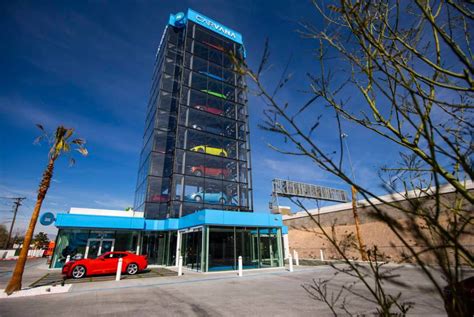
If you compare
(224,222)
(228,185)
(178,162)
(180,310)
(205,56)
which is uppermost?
(205,56)

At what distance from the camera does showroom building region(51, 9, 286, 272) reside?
17.9m

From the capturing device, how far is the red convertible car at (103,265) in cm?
1327

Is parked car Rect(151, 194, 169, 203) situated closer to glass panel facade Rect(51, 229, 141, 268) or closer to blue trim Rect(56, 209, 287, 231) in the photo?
blue trim Rect(56, 209, 287, 231)

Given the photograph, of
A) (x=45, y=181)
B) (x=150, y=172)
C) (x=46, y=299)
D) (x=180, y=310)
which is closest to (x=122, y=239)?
(x=150, y=172)

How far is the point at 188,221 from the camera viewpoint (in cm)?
1889

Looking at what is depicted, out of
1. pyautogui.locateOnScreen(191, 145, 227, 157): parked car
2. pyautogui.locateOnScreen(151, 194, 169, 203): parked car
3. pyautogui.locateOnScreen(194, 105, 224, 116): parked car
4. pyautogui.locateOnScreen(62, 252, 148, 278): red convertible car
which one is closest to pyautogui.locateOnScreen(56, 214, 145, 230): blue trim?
pyautogui.locateOnScreen(151, 194, 169, 203): parked car

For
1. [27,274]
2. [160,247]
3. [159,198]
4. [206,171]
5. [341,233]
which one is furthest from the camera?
[341,233]

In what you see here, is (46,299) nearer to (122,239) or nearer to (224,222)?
(224,222)

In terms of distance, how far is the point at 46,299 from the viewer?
8.26 m

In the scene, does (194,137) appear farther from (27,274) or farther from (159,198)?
(27,274)

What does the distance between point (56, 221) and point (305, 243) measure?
1076 inches

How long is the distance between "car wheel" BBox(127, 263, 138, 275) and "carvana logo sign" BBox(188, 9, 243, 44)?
31571mm

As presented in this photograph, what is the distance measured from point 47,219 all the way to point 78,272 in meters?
7.24

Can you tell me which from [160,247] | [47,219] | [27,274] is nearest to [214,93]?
[160,247]
